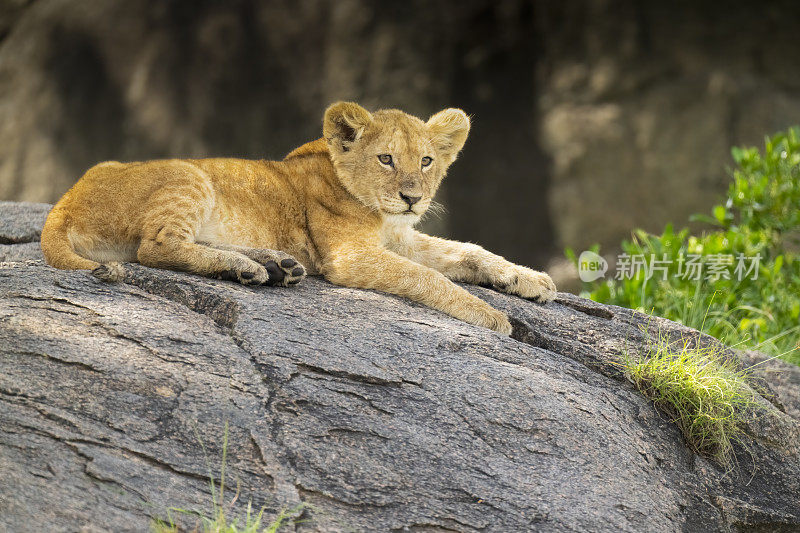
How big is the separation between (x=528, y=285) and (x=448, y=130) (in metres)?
1.07

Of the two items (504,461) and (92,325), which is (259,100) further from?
(504,461)

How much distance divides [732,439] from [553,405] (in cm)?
111

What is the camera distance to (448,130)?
5055 millimetres

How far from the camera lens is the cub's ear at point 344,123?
15.5ft

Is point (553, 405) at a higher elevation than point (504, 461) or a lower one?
higher

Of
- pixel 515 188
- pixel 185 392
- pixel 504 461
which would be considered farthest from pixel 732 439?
pixel 515 188

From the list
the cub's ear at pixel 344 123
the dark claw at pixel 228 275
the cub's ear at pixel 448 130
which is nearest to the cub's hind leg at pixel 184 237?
the dark claw at pixel 228 275

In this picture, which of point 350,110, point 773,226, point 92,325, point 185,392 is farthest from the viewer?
point 773,226

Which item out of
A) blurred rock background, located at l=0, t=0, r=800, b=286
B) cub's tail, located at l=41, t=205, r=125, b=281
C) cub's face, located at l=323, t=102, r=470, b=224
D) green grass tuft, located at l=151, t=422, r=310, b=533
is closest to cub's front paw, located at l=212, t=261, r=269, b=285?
cub's tail, located at l=41, t=205, r=125, b=281

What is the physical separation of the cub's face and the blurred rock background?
4.71 m

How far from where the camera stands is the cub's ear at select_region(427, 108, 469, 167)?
198 inches

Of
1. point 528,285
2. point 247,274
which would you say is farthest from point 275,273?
point 528,285

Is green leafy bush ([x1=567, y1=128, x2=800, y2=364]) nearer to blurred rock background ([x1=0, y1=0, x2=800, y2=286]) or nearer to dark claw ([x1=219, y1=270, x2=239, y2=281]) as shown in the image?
blurred rock background ([x1=0, y1=0, x2=800, y2=286])

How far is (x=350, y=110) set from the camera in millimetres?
4742
